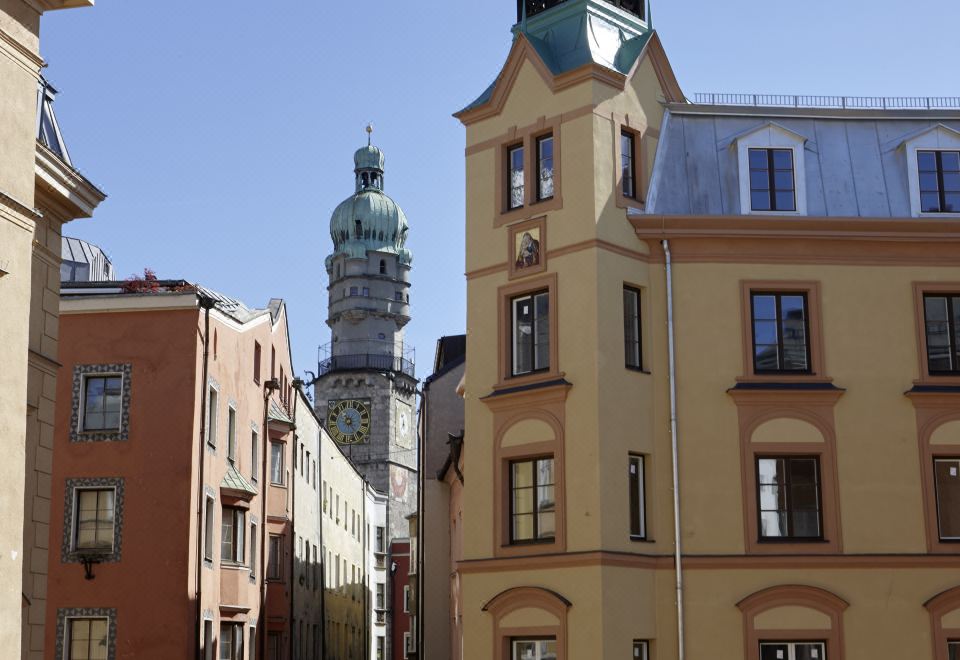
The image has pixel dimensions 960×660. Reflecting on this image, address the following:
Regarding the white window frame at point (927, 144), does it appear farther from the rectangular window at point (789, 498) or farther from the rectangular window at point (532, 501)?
the rectangular window at point (532, 501)

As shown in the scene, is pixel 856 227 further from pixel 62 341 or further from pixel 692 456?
pixel 62 341

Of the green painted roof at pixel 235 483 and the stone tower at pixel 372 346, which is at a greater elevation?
the stone tower at pixel 372 346

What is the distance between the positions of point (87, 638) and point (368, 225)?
86778 mm

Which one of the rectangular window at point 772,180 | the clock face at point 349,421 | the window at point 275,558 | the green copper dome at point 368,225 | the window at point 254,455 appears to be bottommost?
the window at point 275,558

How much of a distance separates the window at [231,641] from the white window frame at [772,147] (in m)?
20.5

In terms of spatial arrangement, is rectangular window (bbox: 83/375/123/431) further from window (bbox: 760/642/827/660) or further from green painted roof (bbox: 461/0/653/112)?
window (bbox: 760/642/827/660)

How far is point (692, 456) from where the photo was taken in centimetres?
3116

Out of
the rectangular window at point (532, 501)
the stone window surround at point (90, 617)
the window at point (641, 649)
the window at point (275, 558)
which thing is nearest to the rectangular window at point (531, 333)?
the rectangular window at point (532, 501)

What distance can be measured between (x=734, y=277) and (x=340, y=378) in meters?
87.4

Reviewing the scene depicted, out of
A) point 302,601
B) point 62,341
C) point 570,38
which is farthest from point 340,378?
point 570,38

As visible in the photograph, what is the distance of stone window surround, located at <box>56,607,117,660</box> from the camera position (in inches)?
1522

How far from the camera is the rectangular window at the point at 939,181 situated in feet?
109

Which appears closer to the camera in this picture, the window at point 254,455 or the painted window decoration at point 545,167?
the painted window decoration at point 545,167

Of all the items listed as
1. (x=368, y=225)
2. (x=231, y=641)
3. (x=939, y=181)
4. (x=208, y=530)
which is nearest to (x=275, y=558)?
(x=231, y=641)
